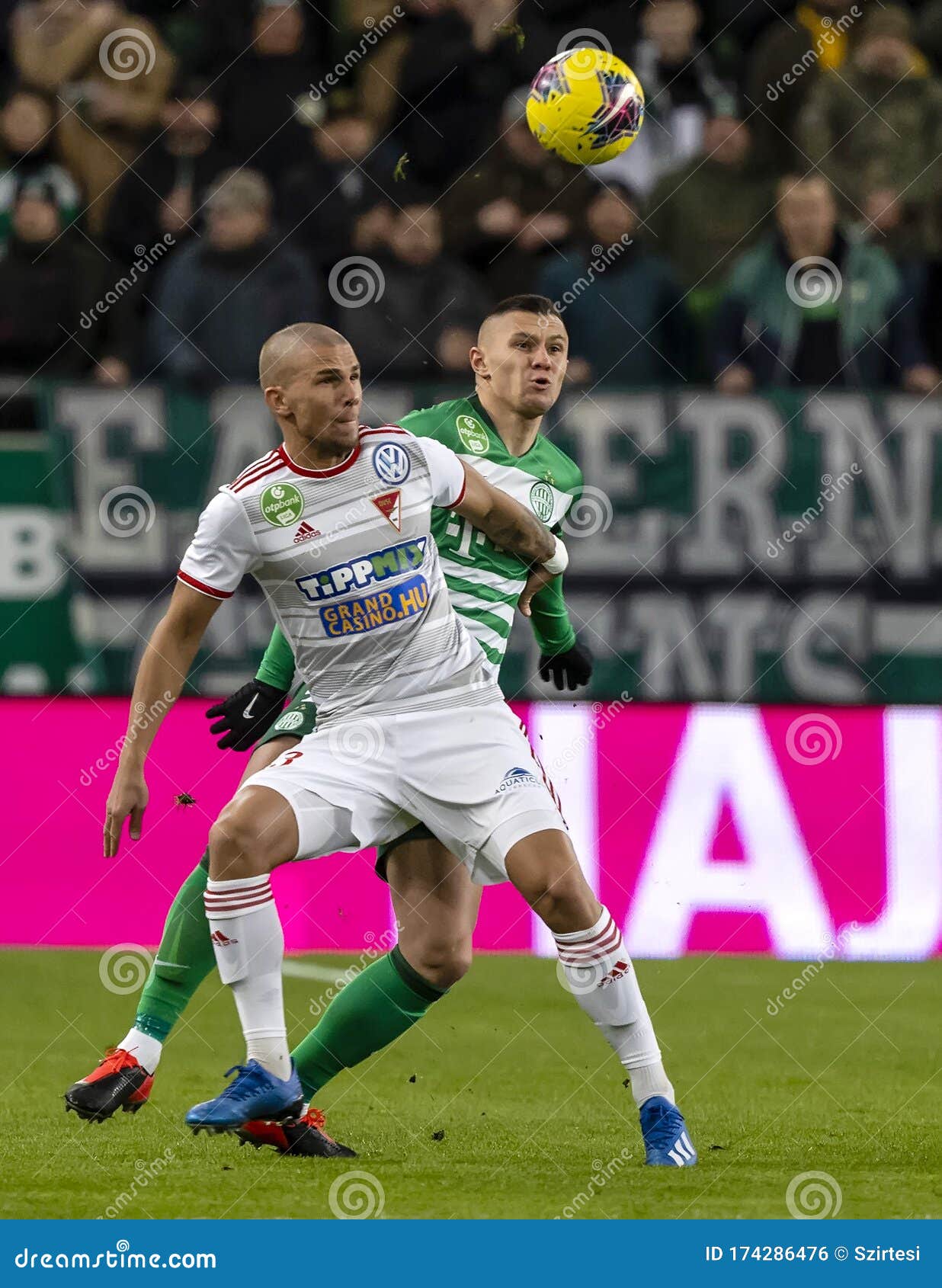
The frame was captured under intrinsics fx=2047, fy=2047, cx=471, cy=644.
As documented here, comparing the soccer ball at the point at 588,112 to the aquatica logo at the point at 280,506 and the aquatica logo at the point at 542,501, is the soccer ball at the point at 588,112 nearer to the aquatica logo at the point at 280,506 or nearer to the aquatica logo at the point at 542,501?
the aquatica logo at the point at 542,501

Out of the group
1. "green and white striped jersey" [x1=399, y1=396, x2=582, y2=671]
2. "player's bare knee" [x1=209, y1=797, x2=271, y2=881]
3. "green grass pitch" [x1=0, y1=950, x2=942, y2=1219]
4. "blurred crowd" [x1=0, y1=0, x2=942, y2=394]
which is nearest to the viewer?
"green grass pitch" [x1=0, y1=950, x2=942, y2=1219]

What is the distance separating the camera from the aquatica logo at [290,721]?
628cm

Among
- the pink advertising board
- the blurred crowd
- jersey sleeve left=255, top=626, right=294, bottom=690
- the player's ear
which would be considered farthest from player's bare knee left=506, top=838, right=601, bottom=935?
the blurred crowd

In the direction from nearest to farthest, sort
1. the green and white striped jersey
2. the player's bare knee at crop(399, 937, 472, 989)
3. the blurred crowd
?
the player's bare knee at crop(399, 937, 472, 989)
the green and white striped jersey
the blurred crowd

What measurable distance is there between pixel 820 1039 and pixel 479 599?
2854mm

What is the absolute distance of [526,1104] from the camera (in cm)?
687

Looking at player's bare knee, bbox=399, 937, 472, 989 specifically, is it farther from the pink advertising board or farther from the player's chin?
the pink advertising board

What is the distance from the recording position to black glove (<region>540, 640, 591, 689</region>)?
6633 mm

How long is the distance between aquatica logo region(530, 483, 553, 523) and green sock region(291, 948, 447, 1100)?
1430mm

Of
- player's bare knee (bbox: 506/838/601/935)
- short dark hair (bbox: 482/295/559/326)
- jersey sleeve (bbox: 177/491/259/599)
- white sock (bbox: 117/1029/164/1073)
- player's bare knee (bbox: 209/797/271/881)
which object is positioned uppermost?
short dark hair (bbox: 482/295/559/326)

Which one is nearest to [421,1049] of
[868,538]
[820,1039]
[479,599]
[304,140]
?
[820,1039]

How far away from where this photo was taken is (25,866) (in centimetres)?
986

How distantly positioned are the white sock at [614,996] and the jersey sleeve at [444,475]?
1.23m

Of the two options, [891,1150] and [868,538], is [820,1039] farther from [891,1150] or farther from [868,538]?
[868,538]
